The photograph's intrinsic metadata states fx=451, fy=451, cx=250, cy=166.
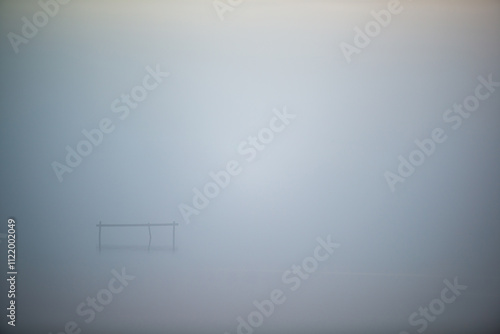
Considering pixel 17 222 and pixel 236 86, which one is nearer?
pixel 17 222

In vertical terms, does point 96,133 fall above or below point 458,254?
above

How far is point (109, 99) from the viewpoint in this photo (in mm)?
2547

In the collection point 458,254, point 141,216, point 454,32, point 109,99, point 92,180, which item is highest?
point 454,32

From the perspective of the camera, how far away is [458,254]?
258 centimetres

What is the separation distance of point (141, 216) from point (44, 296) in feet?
2.08

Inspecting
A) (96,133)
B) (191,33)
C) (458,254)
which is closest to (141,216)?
(96,133)

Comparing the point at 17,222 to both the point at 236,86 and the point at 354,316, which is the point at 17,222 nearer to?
the point at 236,86

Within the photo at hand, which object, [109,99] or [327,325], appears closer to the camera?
[327,325]

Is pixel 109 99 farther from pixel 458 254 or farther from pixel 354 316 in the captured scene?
pixel 458 254

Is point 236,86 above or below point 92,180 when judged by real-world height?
above

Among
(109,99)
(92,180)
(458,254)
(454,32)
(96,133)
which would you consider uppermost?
(454,32)

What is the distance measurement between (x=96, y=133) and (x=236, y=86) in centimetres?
83

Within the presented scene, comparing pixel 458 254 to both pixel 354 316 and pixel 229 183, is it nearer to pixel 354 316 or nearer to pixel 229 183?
pixel 354 316

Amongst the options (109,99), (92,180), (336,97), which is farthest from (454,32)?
(92,180)
